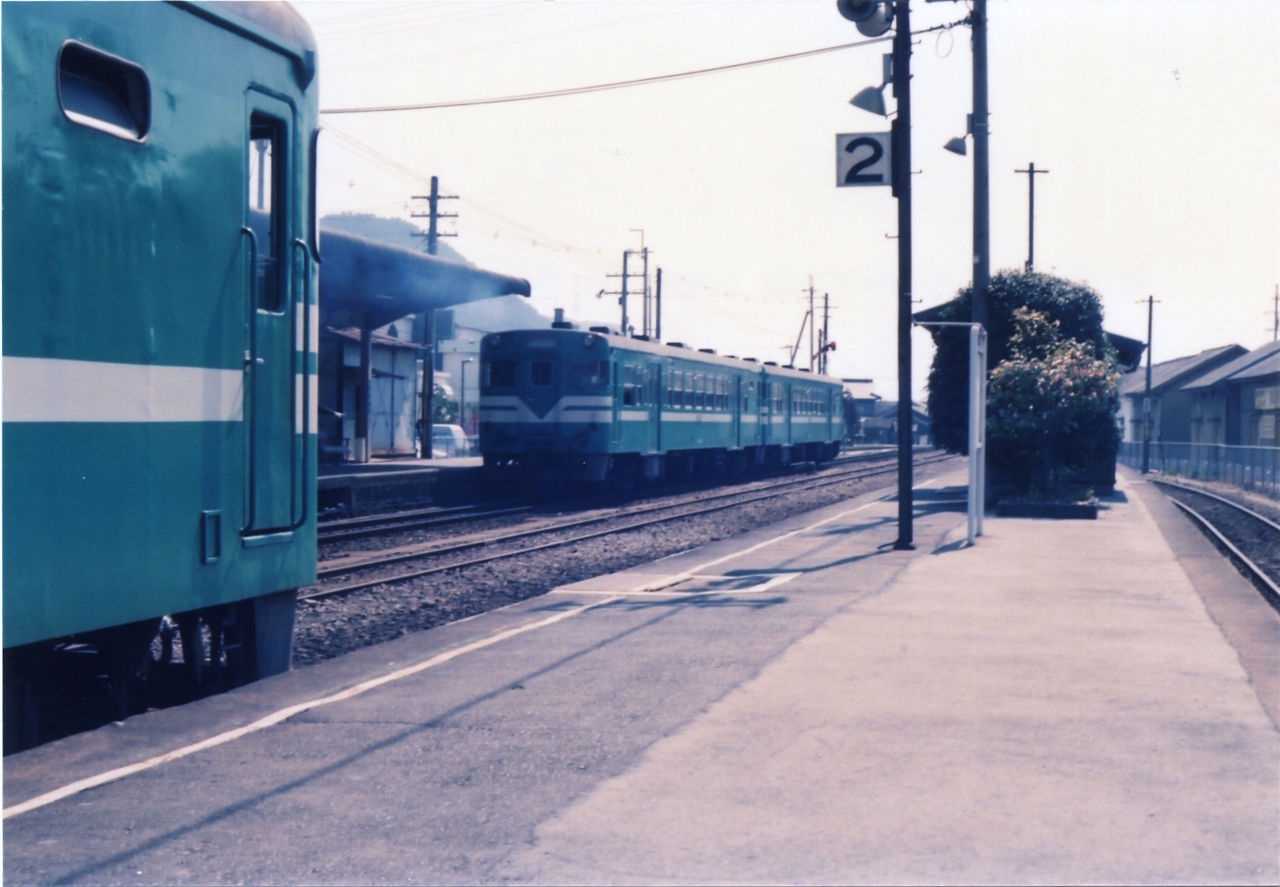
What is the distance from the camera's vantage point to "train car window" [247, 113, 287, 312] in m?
6.75

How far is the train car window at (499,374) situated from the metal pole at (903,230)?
12.4 meters

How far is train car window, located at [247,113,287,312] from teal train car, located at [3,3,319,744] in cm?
1

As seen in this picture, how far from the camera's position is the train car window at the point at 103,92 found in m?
5.34

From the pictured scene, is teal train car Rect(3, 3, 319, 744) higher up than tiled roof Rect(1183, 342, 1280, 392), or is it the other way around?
tiled roof Rect(1183, 342, 1280, 392)

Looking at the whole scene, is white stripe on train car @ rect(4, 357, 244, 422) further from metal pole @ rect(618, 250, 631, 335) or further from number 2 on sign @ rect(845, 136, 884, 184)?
metal pole @ rect(618, 250, 631, 335)

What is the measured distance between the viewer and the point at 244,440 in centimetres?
648

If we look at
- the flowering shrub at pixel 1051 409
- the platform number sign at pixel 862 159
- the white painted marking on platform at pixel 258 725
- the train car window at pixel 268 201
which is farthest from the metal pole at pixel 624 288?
the train car window at pixel 268 201

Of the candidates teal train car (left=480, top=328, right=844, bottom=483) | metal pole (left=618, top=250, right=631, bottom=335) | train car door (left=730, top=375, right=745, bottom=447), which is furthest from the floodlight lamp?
metal pole (left=618, top=250, right=631, bottom=335)

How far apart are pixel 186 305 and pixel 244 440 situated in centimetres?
76

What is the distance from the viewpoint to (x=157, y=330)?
5816 millimetres

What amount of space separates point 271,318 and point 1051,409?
1747cm

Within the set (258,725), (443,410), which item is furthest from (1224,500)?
(443,410)

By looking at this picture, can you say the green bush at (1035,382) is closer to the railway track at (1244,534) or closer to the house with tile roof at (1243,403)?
the railway track at (1244,534)

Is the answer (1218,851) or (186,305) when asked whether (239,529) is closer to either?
(186,305)
